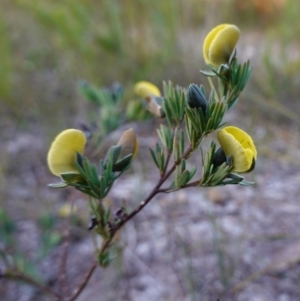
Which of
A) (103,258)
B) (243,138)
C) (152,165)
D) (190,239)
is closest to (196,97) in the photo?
(243,138)

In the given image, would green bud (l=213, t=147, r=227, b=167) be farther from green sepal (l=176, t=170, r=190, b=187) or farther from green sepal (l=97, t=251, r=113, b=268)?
green sepal (l=97, t=251, r=113, b=268)

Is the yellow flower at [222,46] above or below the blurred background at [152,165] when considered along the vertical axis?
above

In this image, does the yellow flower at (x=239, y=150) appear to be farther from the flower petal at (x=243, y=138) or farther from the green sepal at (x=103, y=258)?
the green sepal at (x=103, y=258)

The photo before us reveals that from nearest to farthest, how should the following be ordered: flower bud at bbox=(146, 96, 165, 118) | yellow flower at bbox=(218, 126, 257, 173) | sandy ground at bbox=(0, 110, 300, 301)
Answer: yellow flower at bbox=(218, 126, 257, 173) → flower bud at bbox=(146, 96, 165, 118) → sandy ground at bbox=(0, 110, 300, 301)

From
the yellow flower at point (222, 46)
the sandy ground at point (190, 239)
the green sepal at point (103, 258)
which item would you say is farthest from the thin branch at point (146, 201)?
the sandy ground at point (190, 239)

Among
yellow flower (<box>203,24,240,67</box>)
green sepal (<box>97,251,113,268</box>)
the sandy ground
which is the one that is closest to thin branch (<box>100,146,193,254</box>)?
green sepal (<box>97,251,113,268</box>)

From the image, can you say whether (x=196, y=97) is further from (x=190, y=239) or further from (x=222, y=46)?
(x=190, y=239)
